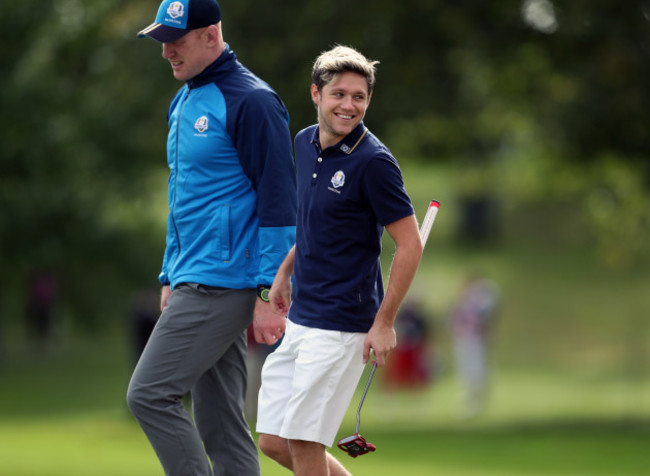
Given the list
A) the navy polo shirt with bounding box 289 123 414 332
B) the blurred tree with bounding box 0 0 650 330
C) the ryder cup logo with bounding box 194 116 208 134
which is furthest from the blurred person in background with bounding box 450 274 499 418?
the navy polo shirt with bounding box 289 123 414 332

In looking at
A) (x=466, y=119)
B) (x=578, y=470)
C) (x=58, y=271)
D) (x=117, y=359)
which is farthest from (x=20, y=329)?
(x=578, y=470)

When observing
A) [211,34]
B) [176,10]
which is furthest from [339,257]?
[176,10]

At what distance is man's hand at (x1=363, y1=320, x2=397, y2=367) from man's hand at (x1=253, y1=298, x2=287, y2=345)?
1.77 ft

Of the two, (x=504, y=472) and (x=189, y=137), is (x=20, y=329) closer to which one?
(x=504, y=472)

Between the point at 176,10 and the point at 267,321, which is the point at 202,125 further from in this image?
the point at 267,321

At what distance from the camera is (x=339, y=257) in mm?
5328

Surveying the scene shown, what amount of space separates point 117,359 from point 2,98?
48.3 ft

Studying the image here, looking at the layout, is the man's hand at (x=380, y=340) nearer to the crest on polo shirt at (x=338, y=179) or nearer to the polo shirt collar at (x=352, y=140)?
the crest on polo shirt at (x=338, y=179)

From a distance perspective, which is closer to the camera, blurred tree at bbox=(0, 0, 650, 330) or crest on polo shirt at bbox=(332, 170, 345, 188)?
crest on polo shirt at bbox=(332, 170, 345, 188)

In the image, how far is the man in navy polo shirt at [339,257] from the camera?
5.21 m

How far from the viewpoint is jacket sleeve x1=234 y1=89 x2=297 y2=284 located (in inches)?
220

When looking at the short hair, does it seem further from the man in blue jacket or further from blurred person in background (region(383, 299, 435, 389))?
blurred person in background (region(383, 299, 435, 389))

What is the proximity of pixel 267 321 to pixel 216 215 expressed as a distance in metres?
0.50

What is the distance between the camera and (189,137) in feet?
18.6
